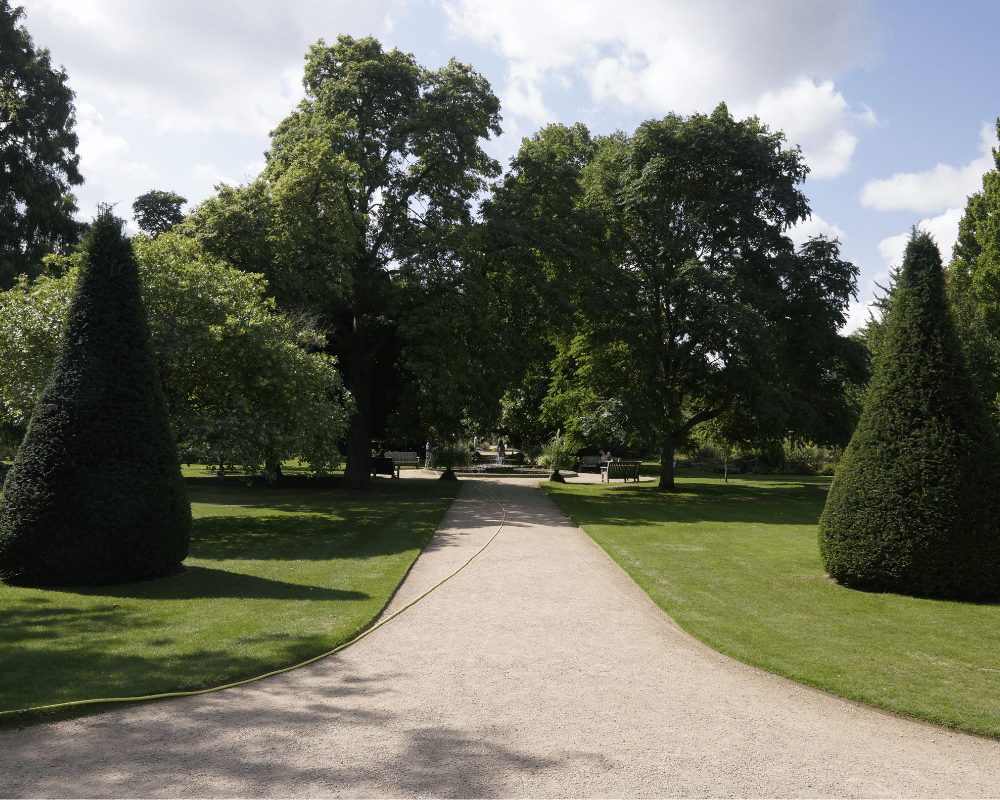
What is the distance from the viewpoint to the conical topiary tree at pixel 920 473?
29.7 ft

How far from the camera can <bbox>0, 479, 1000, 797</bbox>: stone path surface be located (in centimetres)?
423

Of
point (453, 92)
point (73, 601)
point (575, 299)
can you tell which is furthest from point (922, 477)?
point (453, 92)

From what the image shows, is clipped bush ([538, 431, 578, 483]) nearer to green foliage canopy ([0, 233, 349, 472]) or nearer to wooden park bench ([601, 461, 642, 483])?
wooden park bench ([601, 461, 642, 483])

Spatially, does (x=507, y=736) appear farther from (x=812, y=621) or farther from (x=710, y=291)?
(x=710, y=291)

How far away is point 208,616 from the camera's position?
7992 mm

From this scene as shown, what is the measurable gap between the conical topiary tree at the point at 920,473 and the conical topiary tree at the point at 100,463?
32.3ft

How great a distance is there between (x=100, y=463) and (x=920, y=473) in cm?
1130

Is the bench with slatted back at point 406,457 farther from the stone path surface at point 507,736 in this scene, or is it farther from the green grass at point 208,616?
the stone path surface at point 507,736

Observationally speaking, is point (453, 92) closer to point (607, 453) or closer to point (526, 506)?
point (526, 506)

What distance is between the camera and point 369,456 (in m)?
25.2

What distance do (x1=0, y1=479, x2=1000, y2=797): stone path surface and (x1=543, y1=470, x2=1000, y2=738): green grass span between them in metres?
0.35

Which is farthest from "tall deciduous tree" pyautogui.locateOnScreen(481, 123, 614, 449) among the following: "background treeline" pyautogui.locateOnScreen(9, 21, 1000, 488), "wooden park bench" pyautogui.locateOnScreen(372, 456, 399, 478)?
"wooden park bench" pyautogui.locateOnScreen(372, 456, 399, 478)

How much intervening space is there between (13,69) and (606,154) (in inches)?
992

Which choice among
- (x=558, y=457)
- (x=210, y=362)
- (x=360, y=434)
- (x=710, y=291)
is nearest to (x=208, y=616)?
(x=210, y=362)
